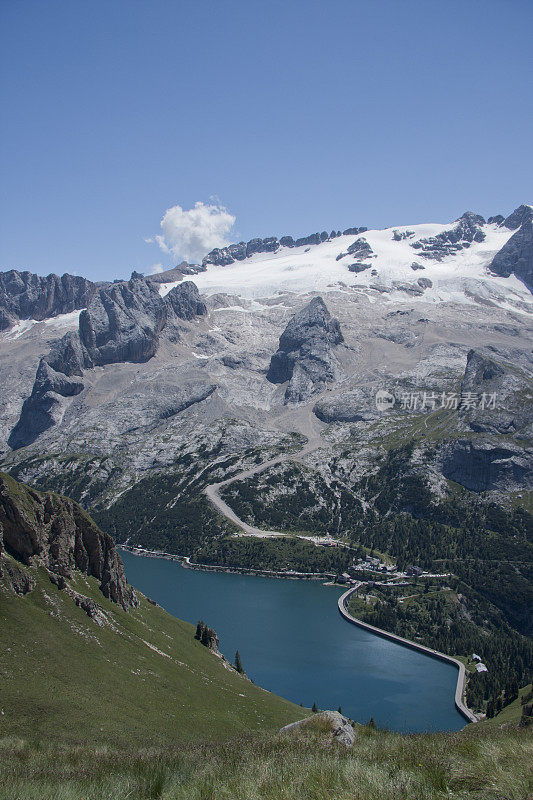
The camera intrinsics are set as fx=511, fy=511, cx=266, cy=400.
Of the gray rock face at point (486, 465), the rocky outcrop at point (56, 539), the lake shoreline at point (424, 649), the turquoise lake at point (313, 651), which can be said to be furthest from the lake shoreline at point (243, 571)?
the rocky outcrop at point (56, 539)

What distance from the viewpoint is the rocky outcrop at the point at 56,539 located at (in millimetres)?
41969

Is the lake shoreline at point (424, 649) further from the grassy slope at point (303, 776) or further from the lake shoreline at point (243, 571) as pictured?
the grassy slope at point (303, 776)

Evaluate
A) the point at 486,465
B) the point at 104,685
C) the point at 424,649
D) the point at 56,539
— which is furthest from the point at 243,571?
the point at 104,685

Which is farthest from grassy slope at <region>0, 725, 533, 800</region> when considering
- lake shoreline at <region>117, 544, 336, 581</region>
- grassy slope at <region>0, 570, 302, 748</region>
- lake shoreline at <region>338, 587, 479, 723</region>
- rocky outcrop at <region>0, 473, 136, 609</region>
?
lake shoreline at <region>117, 544, 336, 581</region>

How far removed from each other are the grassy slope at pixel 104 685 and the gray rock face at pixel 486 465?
140051 mm

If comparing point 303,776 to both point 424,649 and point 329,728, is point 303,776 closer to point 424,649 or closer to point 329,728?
point 329,728

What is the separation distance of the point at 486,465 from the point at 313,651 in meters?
110

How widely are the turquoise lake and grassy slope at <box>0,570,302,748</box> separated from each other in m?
23.2

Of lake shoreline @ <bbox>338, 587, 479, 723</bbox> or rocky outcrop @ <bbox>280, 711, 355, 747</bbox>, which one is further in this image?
lake shoreline @ <bbox>338, 587, 479, 723</bbox>

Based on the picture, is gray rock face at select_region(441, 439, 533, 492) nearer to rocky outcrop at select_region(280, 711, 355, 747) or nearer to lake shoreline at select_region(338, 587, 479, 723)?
lake shoreline at select_region(338, 587, 479, 723)

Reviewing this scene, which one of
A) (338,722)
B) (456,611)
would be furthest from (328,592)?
(338,722)

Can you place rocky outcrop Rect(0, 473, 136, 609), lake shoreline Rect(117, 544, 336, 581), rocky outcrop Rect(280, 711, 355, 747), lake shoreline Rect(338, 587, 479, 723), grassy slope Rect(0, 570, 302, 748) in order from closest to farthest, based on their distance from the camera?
rocky outcrop Rect(280, 711, 355, 747)
grassy slope Rect(0, 570, 302, 748)
rocky outcrop Rect(0, 473, 136, 609)
lake shoreline Rect(338, 587, 479, 723)
lake shoreline Rect(117, 544, 336, 581)

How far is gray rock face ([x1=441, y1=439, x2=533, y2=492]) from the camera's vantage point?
171m

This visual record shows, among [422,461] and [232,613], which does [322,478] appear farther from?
[232,613]
